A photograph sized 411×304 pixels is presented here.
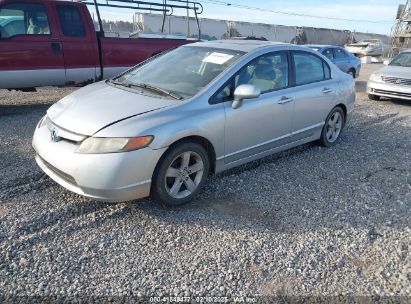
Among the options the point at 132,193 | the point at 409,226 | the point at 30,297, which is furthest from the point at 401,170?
the point at 30,297

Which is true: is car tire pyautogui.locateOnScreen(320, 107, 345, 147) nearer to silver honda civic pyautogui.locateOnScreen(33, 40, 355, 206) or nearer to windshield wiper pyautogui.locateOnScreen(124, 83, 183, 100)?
silver honda civic pyautogui.locateOnScreen(33, 40, 355, 206)

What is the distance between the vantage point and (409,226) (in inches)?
141

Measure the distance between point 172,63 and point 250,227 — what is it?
2227 mm

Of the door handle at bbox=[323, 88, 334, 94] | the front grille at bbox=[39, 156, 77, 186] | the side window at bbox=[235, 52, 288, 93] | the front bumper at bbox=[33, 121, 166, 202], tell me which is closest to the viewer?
the front bumper at bbox=[33, 121, 166, 202]

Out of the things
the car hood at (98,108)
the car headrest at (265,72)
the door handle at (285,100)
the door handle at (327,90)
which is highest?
the car headrest at (265,72)

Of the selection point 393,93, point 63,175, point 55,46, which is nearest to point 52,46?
point 55,46

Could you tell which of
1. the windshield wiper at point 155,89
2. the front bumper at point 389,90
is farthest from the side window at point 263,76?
the front bumper at point 389,90

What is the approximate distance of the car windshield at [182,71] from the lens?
394 centimetres

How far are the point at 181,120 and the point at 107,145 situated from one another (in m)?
0.73

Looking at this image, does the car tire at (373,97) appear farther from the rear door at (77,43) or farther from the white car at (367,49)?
the white car at (367,49)

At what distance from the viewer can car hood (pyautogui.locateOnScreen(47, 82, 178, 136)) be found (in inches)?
130

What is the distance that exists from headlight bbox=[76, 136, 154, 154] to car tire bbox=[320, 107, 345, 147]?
336 cm

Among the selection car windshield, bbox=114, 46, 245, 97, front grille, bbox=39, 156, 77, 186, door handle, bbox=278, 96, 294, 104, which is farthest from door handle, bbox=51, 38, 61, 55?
door handle, bbox=278, 96, 294, 104

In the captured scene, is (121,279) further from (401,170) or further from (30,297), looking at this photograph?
(401,170)
